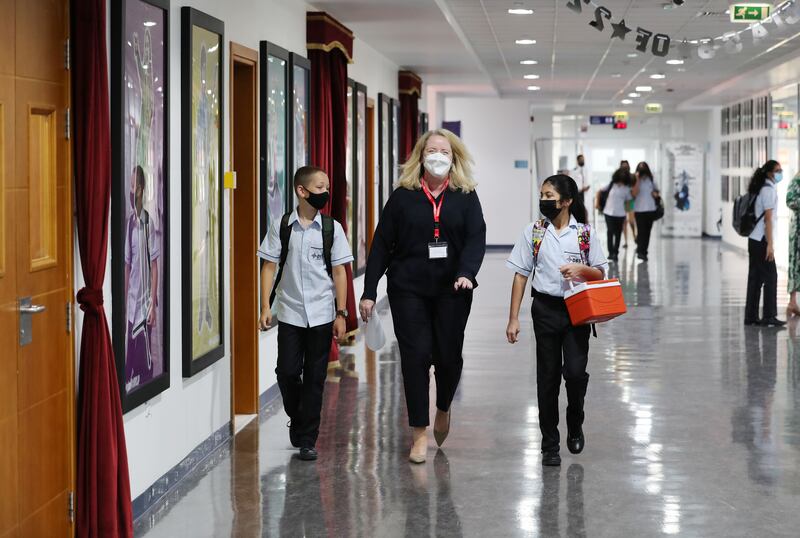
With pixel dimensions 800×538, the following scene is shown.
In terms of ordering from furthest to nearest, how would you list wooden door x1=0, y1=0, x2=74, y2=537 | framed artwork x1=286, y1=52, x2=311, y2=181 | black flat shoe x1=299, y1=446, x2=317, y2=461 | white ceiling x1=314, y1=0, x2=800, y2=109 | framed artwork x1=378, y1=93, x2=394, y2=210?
framed artwork x1=378, y1=93, x2=394, y2=210 → white ceiling x1=314, y1=0, x2=800, y2=109 → framed artwork x1=286, y1=52, x2=311, y2=181 → black flat shoe x1=299, y1=446, x2=317, y2=461 → wooden door x1=0, y1=0, x2=74, y2=537

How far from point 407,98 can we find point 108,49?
11544 mm

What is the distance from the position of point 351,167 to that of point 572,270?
19.9 ft

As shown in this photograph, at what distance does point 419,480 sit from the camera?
5887 millimetres

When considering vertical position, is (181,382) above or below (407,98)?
below

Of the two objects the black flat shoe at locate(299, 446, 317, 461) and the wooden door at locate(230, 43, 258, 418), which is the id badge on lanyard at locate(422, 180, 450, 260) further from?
the wooden door at locate(230, 43, 258, 418)

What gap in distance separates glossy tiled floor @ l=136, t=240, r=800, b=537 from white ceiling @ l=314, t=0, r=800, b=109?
3090mm

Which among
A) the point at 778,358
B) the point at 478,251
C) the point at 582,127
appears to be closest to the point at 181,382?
the point at 478,251

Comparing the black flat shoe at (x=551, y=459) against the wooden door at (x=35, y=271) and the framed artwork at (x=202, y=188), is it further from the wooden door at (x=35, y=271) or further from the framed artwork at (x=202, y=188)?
the wooden door at (x=35, y=271)

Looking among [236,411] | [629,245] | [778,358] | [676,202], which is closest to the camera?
[236,411]

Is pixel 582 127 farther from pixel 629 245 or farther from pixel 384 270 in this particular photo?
pixel 384 270

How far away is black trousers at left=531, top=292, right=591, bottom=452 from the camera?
6078mm

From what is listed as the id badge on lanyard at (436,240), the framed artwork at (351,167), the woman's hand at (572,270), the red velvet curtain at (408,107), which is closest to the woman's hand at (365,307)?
the id badge on lanyard at (436,240)

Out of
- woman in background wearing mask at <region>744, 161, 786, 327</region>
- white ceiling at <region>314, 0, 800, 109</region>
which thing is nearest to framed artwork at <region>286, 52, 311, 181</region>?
white ceiling at <region>314, 0, 800, 109</region>

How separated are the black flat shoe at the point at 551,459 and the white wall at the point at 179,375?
1.76m
